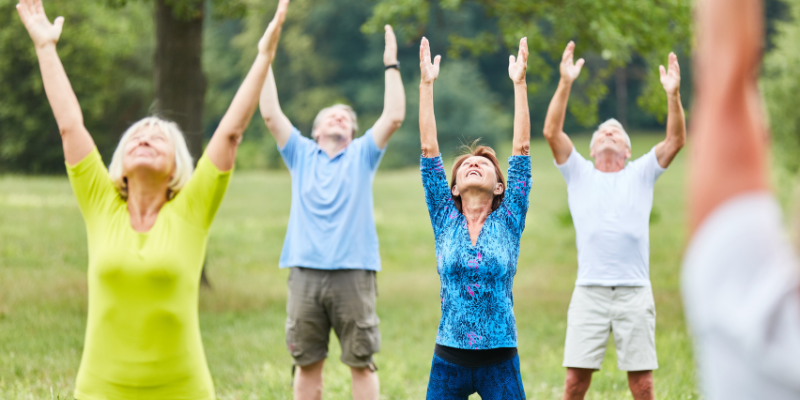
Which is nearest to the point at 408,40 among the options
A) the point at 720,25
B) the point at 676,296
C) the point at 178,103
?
the point at 178,103

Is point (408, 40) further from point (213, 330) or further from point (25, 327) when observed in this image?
point (25, 327)

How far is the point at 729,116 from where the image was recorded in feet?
4.13

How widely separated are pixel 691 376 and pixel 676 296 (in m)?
4.87

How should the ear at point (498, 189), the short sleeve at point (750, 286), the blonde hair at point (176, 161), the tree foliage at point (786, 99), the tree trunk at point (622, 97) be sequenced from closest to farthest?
the short sleeve at point (750, 286) → the blonde hair at point (176, 161) → the ear at point (498, 189) → the tree foliage at point (786, 99) → the tree trunk at point (622, 97)

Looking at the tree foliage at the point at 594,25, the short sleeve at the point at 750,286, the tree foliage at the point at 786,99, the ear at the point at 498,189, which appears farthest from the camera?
the tree foliage at the point at 786,99

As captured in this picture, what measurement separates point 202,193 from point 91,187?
44cm

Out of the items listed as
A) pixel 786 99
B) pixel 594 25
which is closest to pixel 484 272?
pixel 594 25

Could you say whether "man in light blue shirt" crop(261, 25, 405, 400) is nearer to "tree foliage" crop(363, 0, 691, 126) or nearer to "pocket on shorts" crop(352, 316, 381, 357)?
"pocket on shorts" crop(352, 316, 381, 357)

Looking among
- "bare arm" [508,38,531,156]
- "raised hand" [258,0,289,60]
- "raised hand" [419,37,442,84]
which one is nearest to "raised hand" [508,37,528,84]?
"bare arm" [508,38,531,156]

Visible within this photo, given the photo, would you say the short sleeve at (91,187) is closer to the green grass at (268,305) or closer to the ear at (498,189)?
the ear at (498,189)

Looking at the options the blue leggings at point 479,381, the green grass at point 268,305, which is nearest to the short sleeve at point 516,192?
the blue leggings at point 479,381

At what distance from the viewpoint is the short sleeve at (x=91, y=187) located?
8.78 ft

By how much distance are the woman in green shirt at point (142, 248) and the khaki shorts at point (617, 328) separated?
2.53 m

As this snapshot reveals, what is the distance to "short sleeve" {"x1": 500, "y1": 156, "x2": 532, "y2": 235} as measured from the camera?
11.8ft
